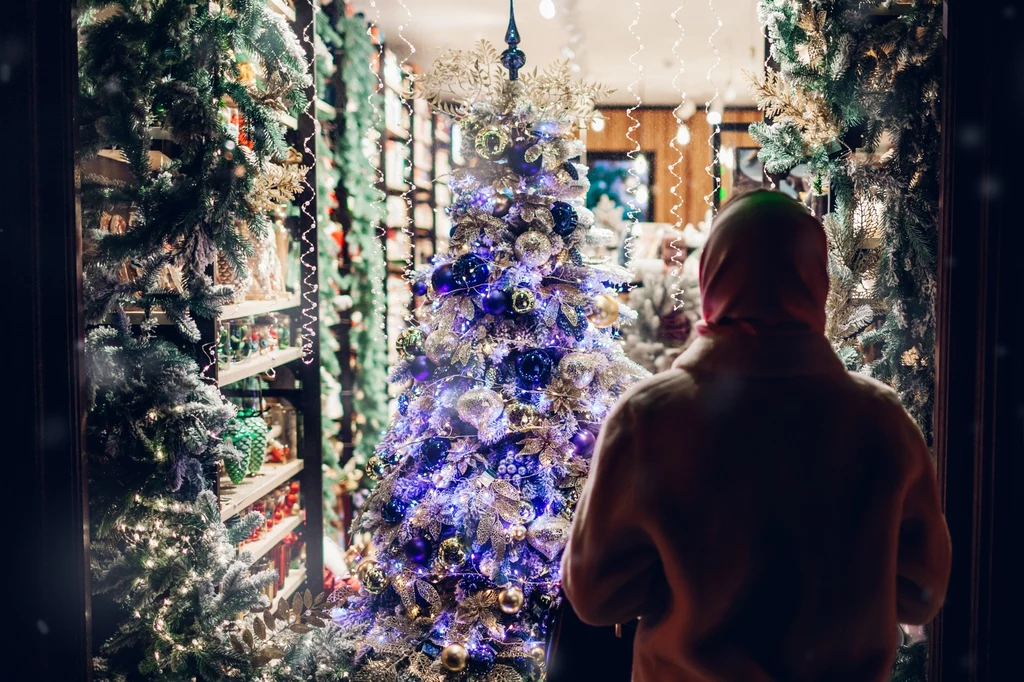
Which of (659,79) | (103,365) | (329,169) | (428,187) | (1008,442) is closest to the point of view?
(1008,442)

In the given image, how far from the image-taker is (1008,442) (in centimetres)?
196

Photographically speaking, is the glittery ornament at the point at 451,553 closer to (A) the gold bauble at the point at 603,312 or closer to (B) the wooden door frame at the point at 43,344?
(A) the gold bauble at the point at 603,312

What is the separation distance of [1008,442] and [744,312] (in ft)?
3.88

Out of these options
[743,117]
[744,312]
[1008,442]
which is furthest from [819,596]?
[743,117]

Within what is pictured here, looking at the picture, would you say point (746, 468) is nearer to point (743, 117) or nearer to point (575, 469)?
point (575, 469)

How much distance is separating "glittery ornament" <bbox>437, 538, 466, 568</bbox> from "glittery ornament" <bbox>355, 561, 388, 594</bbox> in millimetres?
191

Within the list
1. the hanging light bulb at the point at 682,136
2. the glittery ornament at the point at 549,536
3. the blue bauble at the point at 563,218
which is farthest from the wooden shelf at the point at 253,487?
the hanging light bulb at the point at 682,136

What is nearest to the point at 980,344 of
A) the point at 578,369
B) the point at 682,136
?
the point at 578,369

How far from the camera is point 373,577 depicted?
7.86ft

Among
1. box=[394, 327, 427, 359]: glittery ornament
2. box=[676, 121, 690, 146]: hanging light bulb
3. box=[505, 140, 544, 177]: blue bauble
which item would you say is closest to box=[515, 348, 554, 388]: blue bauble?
box=[394, 327, 427, 359]: glittery ornament

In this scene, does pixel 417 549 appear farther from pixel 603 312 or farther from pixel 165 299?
pixel 165 299

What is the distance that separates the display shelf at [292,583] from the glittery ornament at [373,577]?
116 centimetres

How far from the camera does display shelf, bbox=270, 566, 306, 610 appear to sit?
3428mm

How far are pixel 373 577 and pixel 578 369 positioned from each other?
2.82 ft
